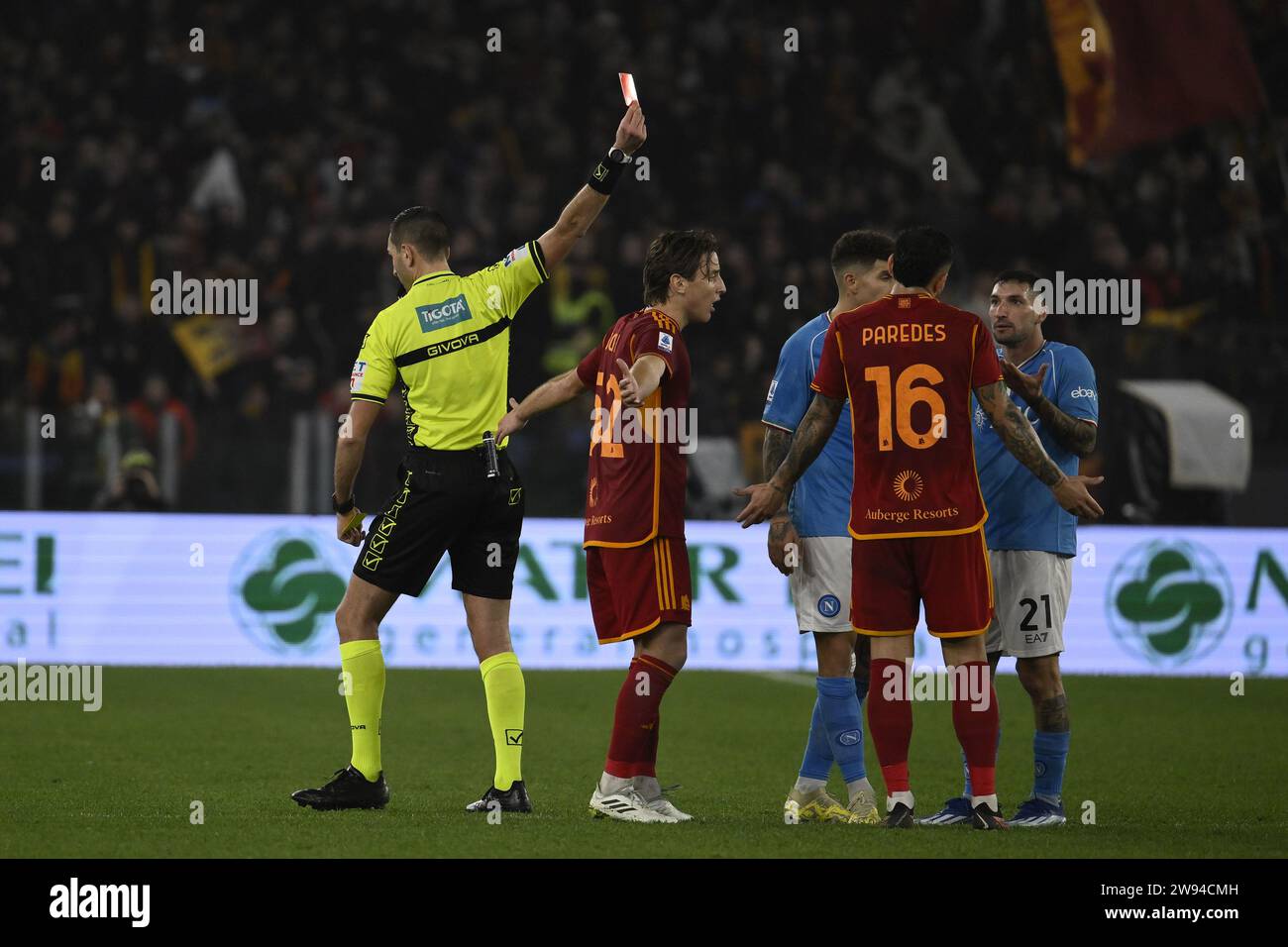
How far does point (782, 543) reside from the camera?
6.69m

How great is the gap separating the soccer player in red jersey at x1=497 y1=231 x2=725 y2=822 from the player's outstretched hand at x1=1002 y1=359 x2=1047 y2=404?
3.64ft

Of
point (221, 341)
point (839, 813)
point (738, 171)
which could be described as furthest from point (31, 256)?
point (839, 813)

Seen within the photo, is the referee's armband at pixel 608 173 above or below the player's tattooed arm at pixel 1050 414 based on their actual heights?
above

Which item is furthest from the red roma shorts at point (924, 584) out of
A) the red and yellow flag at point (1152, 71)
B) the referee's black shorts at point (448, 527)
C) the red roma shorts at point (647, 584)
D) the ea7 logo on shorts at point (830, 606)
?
the red and yellow flag at point (1152, 71)

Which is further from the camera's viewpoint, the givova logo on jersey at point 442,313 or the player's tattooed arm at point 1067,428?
the givova logo on jersey at point 442,313

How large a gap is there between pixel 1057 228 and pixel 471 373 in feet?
42.3

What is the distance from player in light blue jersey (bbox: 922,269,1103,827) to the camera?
6648mm

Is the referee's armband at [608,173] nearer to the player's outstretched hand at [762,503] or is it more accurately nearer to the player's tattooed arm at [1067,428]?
the player's outstretched hand at [762,503]

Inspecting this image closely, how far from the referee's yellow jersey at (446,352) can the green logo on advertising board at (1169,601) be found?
7.52 m

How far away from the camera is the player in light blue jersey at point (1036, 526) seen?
665cm

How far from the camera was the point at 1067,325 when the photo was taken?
55.5 feet

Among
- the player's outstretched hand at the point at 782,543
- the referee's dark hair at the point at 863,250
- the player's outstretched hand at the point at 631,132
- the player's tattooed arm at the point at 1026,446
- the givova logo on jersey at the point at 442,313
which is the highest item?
the player's outstretched hand at the point at 631,132

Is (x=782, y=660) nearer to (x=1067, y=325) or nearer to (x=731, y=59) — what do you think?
(x=1067, y=325)

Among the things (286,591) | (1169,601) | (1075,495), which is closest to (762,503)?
(1075,495)
